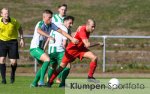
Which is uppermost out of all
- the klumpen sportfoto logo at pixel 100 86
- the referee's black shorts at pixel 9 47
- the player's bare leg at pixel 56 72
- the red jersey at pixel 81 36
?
the red jersey at pixel 81 36

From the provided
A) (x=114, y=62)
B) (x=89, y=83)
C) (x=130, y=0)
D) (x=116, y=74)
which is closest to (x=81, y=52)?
(x=89, y=83)

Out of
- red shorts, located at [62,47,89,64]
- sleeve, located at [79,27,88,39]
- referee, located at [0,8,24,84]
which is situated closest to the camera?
sleeve, located at [79,27,88,39]

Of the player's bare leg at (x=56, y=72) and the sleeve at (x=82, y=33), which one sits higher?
the sleeve at (x=82, y=33)

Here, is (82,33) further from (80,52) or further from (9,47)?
→ (9,47)

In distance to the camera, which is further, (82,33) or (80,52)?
(80,52)

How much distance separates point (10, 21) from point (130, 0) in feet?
77.8

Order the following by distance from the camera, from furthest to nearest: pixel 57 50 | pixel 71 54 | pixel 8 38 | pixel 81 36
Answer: pixel 8 38 → pixel 57 50 → pixel 71 54 → pixel 81 36

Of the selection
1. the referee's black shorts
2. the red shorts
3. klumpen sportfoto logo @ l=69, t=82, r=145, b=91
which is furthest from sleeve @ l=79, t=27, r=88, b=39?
the referee's black shorts

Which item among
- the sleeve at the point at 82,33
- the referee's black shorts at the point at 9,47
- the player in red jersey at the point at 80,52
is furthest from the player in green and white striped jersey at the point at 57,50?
the referee's black shorts at the point at 9,47

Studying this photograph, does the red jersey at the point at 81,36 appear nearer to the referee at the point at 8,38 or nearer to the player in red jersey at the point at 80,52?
the player in red jersey at the point at 80,52

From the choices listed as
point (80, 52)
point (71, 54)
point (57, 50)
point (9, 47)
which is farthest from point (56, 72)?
point (9, 47)

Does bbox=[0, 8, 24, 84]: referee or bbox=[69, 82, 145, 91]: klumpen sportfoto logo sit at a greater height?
bbox=[0, 8, 24, 84]: referee

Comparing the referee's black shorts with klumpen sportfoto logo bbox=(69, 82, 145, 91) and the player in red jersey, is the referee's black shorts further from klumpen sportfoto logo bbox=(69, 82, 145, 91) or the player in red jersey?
klumpen sportfoto logo bbox=(69, 82, 145, 91)

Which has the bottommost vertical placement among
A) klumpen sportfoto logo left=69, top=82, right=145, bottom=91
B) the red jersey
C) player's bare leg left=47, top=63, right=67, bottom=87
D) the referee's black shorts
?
klumpen sportfoto logo left=69, top=82, right=145, bottom=91
